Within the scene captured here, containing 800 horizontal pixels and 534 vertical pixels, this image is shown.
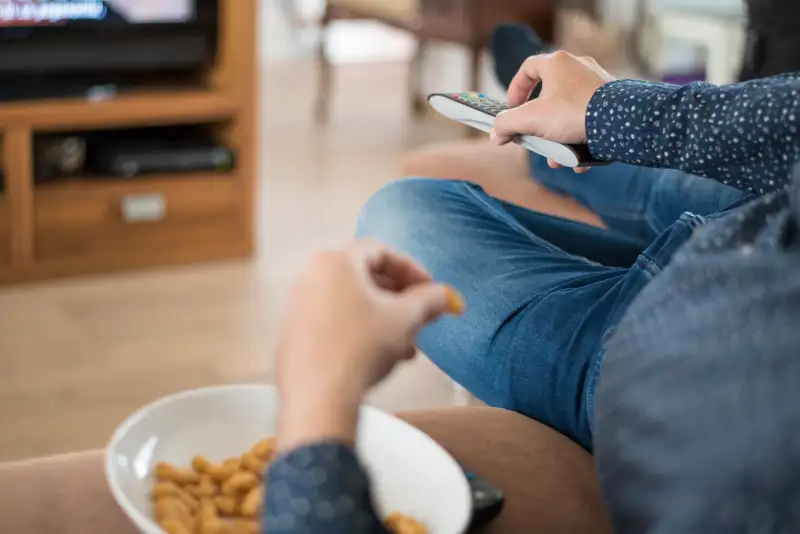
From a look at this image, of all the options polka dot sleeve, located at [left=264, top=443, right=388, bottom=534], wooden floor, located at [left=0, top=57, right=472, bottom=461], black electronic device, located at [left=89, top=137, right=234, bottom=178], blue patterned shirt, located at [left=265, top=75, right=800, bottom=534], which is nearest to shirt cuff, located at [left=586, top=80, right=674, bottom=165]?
blue patterned shirt, located at [left=265, top=75, right=800, bottom=534]

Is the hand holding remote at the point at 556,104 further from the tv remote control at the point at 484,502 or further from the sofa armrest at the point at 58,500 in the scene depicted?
the sofa armrest at the point at 58,500

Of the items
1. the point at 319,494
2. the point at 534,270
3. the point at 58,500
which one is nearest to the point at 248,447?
the point at 58,500

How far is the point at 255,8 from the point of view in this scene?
224cm

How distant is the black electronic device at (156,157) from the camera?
7.16ft

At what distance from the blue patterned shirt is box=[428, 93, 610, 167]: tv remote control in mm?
288

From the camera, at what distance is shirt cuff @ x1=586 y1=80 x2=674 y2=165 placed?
84 centimetres

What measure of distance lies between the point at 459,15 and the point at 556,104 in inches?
88.6

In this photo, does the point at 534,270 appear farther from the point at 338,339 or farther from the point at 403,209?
the point at 338,339

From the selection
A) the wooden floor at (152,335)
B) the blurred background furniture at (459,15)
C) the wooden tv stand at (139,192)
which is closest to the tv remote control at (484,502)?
the wooden floor at (152,335)

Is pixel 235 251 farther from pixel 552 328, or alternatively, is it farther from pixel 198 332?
pixel 552 328

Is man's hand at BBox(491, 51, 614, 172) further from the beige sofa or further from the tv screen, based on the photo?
the tv screen

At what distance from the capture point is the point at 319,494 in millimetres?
547

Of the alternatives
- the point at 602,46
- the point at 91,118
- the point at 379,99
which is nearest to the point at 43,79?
the point at 91,118

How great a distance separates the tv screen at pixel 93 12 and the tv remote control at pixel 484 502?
5.50ft
